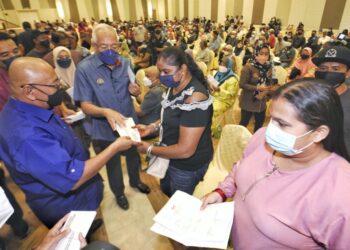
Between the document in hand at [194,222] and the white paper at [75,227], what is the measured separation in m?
0.41

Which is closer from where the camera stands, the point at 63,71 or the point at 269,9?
the point at 63,71

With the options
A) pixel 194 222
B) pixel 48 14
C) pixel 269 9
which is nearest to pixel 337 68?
pixel 194 222

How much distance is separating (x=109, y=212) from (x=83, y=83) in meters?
1.55

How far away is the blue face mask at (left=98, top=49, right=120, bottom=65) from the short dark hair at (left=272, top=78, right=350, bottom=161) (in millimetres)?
1677

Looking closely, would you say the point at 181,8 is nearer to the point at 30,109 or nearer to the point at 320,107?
the point at 30,109

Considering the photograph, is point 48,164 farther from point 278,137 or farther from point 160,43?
point 160,43

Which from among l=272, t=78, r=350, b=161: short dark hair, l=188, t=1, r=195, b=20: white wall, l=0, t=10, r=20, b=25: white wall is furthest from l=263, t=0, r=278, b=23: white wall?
l=0, t=10, r=20, b=25: white wall

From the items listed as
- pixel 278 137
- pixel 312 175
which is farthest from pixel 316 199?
pixel 278 137

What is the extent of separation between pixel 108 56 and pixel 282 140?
1734 mm

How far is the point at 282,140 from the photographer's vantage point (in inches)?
40.6

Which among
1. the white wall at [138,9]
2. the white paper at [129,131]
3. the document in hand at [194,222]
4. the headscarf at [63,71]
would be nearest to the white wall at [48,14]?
the white wall at [138,9]

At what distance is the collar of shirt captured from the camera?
1.27 metres

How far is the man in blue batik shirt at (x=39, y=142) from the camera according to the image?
1.18m

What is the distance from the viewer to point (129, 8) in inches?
968
